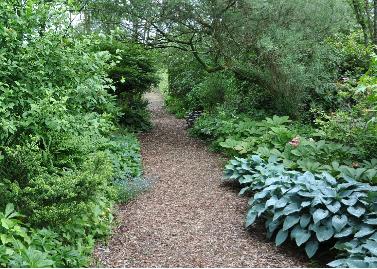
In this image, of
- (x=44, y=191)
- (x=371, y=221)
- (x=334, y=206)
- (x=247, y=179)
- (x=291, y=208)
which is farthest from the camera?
(x=247, y=179)

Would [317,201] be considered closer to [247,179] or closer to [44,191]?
[247,179]

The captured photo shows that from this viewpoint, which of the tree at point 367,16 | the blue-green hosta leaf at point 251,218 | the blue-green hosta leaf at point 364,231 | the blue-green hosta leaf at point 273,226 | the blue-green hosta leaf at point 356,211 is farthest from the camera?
Answer: the tree at point 367,16

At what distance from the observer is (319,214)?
12.8 ft

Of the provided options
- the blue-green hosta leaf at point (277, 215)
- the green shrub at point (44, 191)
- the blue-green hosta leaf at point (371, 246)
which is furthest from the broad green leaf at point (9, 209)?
the blue-green hosta leaf at point (371, 246)

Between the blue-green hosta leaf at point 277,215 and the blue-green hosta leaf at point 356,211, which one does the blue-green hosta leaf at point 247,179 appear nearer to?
the blue-green hosta leaf at point 277,215

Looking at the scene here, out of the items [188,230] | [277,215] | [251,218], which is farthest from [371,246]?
[188,230]

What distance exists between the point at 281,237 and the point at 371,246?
939mm

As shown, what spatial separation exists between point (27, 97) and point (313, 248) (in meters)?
3.36

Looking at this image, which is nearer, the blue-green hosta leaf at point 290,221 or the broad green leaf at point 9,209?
the broad green leaf at point 9,209

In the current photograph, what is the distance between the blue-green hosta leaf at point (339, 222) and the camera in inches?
150

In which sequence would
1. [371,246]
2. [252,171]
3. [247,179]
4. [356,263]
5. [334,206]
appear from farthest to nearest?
[252,171] → [247,179] → [334,206] → [371,246] → [356,263]

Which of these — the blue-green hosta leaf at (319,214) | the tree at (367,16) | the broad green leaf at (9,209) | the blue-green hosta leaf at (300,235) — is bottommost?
the blue-green hosta leaf at (300,235)

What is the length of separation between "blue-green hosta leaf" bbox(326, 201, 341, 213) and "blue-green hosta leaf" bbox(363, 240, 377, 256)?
0.47 metres

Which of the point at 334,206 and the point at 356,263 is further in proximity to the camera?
the point at 334,206
